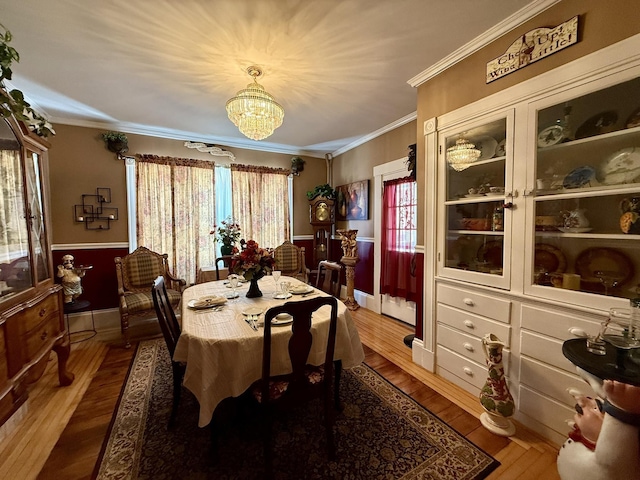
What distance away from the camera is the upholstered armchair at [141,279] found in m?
3.13

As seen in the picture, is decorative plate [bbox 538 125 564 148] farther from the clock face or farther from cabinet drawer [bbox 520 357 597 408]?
the clock face

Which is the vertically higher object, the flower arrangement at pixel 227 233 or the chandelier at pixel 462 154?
the chandelier at pixel 462 154

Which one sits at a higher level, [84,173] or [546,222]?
[84,173]

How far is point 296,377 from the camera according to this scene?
4.88 ft

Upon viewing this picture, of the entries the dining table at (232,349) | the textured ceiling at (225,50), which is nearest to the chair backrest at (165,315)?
the dining table at (232,349)

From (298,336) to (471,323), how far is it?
146cm

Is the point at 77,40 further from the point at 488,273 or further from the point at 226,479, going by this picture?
the point at 488,273

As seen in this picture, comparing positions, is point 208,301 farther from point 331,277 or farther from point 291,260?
point 291,260

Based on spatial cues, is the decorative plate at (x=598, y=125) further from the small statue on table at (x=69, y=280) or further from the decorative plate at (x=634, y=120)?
the small statue on table at (x=69, y=280)

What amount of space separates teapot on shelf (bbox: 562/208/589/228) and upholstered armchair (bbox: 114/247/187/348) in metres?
3.78

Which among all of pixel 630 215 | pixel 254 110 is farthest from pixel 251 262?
pixel 630 215

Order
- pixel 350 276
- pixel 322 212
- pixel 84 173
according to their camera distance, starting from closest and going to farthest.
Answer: pixel 84 173 → pixel 350 276 → pixel 322 212

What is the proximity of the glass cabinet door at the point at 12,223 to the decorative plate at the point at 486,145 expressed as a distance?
3.24 metres

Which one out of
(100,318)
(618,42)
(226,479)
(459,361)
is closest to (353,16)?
(618,42)
